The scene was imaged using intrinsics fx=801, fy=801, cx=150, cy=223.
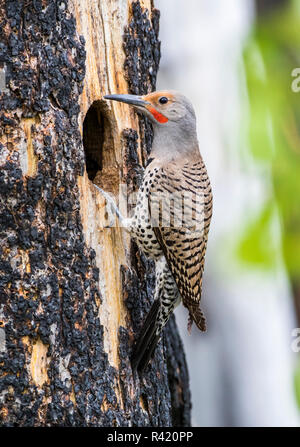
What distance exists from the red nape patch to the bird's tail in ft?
3.56

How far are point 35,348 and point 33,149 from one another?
897mm

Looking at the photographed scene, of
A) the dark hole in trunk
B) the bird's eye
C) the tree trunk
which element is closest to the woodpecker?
the bird's eye

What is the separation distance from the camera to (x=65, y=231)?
3.72 meters

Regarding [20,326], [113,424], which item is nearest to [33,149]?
[20,326]

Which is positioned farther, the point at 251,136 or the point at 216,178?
the point at 216,178

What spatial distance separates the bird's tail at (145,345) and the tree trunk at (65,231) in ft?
0.17

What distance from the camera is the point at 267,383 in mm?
7805

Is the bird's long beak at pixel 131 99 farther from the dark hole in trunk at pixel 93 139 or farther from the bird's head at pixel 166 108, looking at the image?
the dark hole in trunk at pixel 93 139

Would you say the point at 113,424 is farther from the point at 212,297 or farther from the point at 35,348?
the point at 212,297

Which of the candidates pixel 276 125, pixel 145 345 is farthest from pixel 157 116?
pixel 145 345

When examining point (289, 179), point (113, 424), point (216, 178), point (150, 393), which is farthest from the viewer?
point (216, 178)

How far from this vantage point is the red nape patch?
4276 mm

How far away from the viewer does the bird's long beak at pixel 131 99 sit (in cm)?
393

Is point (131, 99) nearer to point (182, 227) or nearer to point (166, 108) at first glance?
point (166, 108)
